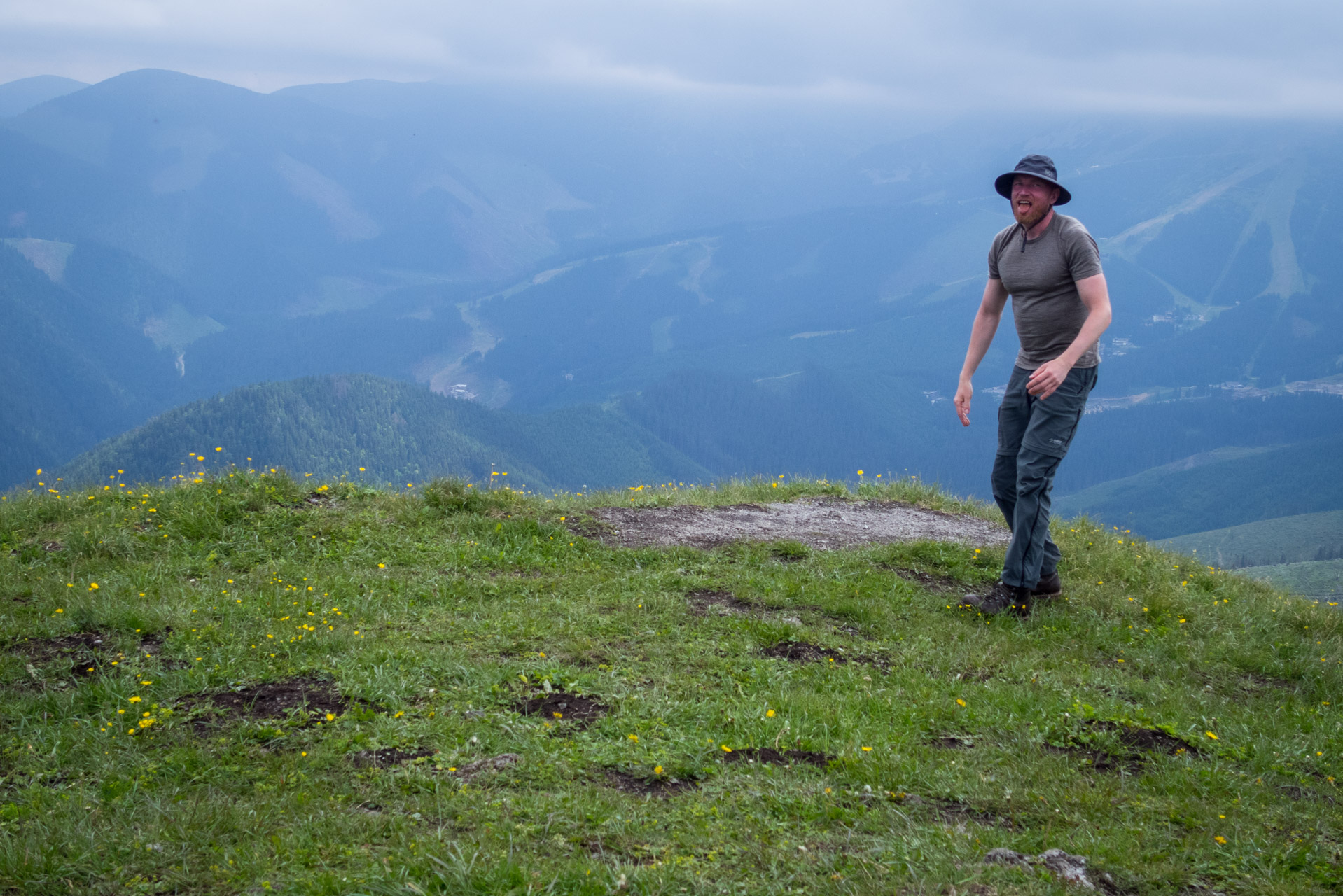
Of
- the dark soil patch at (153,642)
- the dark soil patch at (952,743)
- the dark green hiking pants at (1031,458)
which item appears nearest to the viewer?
the dark soil patch at (952,743)

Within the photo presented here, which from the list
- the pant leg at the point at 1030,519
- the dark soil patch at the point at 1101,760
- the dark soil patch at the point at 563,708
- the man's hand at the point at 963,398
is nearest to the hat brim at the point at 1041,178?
the man's hand at the point at 963,398

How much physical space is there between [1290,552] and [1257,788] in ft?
368

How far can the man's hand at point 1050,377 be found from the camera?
625 centimetres

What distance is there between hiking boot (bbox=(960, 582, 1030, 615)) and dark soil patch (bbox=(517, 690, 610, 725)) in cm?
375

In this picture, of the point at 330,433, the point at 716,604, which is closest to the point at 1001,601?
the point at 716,604

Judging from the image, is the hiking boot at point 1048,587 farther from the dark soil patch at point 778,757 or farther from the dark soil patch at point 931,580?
the dark soil patch at point 778,757

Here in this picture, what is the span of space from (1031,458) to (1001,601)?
4.02 feet

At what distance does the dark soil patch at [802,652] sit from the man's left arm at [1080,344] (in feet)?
7.73

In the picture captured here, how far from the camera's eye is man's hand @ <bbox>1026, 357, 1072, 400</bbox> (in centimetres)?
625

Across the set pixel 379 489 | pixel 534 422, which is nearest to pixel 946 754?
pixel 379 489

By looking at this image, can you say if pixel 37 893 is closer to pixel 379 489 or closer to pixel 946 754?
pixel 946 754

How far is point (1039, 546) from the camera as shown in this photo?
7164mm

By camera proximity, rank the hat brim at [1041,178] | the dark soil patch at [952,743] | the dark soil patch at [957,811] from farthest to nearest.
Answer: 1. the hat brim at [1041,178]
2. the dark soil patch at [952,743]
3. the dark soil patch at [957,811]

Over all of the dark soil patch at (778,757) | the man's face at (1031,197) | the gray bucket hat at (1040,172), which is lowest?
the dark soil patch at (778,757)
